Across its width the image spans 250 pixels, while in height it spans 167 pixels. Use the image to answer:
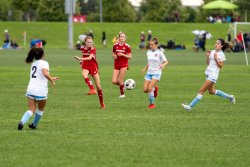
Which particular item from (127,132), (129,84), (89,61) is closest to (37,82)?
(127,132)

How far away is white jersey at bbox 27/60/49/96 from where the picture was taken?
14.9 metres

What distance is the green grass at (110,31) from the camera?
87.7m

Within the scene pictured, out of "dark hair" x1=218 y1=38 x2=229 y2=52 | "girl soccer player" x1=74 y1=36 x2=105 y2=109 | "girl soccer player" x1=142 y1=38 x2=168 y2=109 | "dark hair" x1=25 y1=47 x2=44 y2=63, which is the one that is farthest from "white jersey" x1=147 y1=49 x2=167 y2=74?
"dark hair" x1=25 y1=47 x2=44 y2=63

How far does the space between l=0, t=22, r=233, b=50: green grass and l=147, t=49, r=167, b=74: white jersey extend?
6252 cm

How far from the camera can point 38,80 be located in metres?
15.0

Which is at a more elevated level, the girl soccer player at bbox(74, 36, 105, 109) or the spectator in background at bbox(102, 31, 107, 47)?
the girl soccer player at bbox(74, 36, 105, 109)

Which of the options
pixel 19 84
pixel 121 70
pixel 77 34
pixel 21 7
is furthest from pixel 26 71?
pixel 21 7

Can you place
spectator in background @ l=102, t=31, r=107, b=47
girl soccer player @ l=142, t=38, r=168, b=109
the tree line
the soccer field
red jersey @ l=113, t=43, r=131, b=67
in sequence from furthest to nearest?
1. the tree line
2. spectator in background @ l=102, t=31, r=107, b=47
3. red jersey @ l=113, t=43, r=131, b=67
4. girl soccer player @ l=142, t=38, r=168, b=109
5. the soccer field

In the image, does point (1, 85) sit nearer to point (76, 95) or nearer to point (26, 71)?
point (76, 95)

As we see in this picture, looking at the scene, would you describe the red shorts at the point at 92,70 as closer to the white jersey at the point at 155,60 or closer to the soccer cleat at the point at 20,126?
the white jersey at the point at 155,60

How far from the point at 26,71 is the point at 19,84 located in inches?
359

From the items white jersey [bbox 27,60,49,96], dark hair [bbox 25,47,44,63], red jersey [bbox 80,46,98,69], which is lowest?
red jersey [bbox 80,46,98,69]

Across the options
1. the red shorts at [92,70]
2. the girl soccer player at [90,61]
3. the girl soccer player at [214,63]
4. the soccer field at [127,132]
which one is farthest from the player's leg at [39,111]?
the red shorts at [92,70]

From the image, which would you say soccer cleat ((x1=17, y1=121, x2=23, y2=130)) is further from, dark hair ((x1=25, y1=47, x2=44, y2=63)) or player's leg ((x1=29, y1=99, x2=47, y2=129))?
dark hair ((x1=25, y1=47, x2=44, y2=63))
